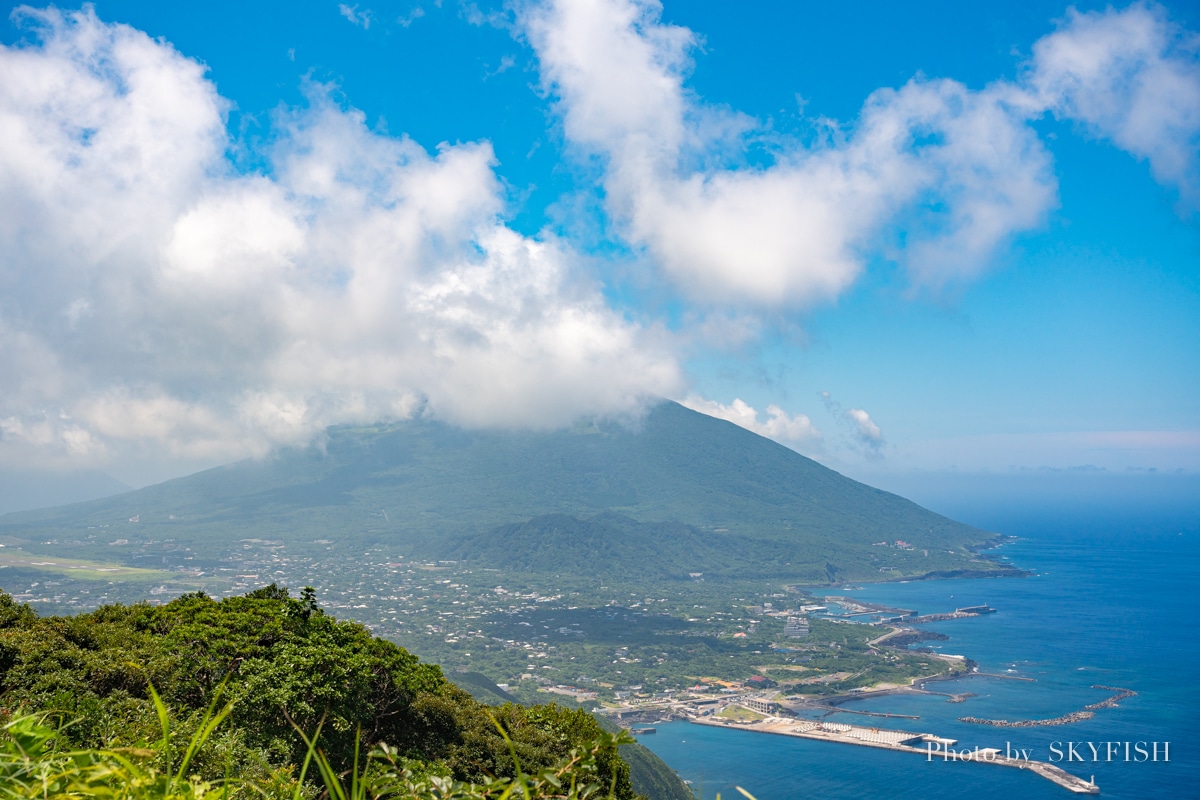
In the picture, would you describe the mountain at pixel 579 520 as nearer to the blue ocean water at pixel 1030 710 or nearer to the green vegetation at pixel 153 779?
the blue ocean water at pixel 1030 710

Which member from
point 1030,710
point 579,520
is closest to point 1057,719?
point 1030,710

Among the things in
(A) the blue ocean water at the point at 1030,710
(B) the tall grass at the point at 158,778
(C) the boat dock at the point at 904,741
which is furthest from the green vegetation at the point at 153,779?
(C) the boat dock at the point at 904,741

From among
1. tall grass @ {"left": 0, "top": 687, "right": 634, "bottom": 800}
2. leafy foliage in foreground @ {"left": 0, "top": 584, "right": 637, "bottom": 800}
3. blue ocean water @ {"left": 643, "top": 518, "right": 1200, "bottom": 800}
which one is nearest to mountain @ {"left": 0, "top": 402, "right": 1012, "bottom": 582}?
blue ocean water @ {"left": 643, "top": 518, "right": 1200, "bottom": 800}

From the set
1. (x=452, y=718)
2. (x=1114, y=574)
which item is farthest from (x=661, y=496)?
(x=452, y=718)

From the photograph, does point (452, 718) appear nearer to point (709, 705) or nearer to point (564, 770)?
point (564, 770)

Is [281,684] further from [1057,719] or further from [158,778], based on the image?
[1057,719]

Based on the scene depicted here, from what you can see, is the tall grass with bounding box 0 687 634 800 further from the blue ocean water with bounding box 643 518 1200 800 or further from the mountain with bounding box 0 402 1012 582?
the mountain with bounding box 0 402 1012 582

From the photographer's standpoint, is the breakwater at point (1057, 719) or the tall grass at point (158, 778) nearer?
the tall grass at point (158, 778)
